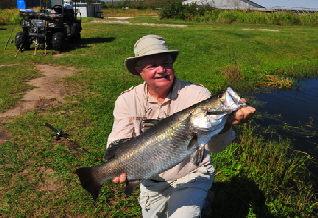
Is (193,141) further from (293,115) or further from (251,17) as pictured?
(251,17)

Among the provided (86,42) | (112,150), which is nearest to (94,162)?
(112,150)

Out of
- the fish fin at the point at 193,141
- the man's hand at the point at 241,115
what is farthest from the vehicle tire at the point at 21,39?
the man's hand at the point at 241,115

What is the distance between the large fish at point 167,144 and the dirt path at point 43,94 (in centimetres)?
513

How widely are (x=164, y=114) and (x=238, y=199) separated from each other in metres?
2.07

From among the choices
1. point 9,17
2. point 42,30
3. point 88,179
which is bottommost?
point 88,179

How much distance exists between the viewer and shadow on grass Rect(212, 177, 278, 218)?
171 inches

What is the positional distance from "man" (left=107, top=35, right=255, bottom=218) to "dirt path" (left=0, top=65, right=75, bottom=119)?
4830 mm

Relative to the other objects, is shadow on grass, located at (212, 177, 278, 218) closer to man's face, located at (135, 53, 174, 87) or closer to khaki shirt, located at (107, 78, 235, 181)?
khaki shirt, located at (107, 78, 235, 181)

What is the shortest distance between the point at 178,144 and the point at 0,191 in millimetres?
3063

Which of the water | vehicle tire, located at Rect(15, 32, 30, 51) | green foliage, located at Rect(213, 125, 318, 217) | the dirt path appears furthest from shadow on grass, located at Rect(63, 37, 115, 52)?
green foliage, located at Rect(213, 125, 318, 217)

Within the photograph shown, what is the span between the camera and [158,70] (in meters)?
3.23

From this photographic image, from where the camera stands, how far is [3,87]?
931 cm

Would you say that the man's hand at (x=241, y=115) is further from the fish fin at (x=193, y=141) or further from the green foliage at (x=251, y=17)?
the green foliage at (x=251, y=17)

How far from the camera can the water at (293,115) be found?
7.03 meters
